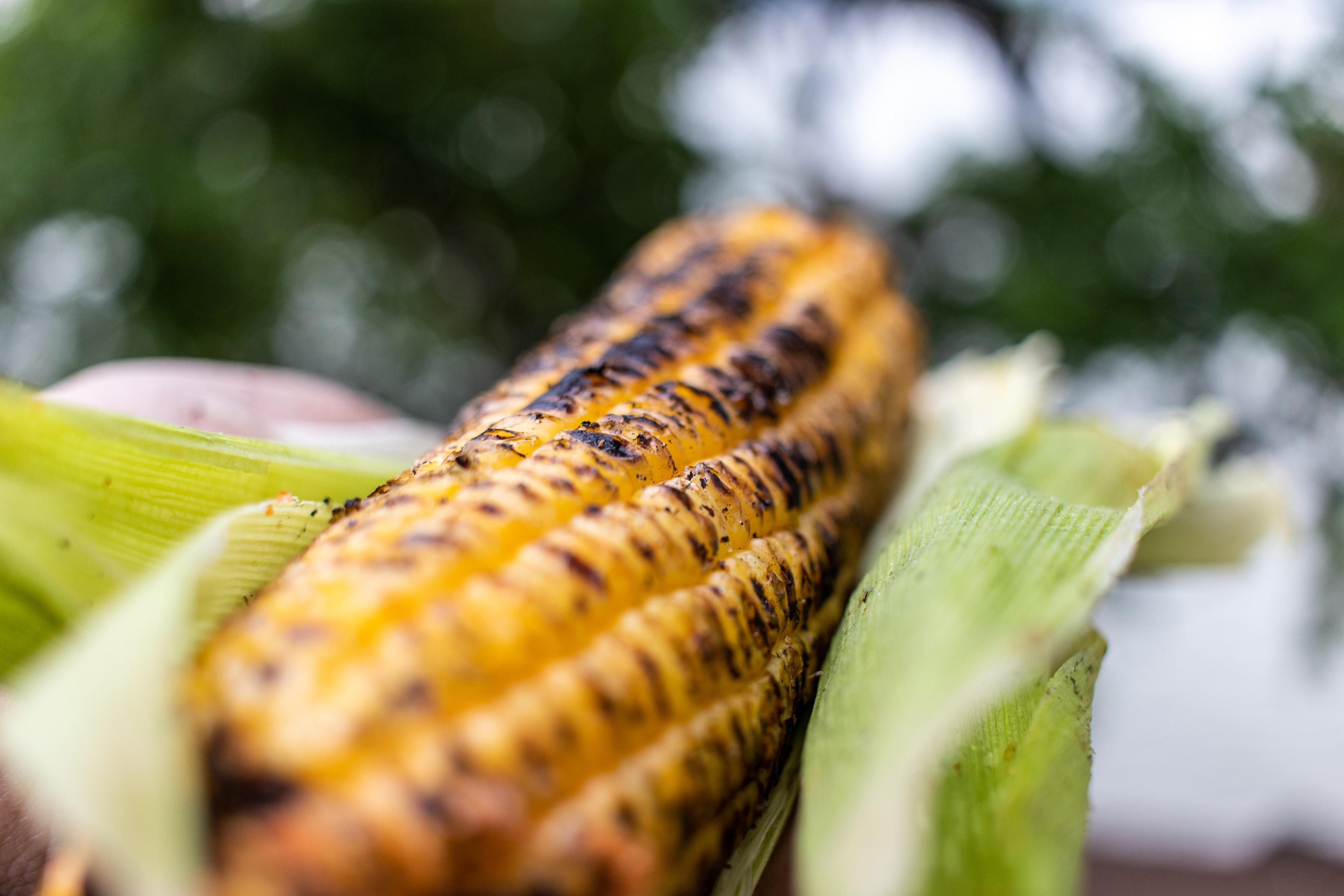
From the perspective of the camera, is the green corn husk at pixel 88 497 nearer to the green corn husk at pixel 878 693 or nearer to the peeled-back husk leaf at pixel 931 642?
the green corn husk at pixel 878 693

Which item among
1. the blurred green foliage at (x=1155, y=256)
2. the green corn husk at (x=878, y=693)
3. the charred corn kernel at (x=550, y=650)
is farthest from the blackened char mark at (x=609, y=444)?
the blurred green foliage at (x=1155, y=256)

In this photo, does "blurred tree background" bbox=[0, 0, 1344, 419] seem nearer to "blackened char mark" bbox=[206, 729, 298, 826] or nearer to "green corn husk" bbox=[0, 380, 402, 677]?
"green corn husk" bbox=[0, 380, 402, 677]

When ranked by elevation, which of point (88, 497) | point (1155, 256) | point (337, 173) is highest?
point (1155, 256)

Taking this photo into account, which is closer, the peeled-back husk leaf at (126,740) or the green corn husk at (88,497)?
the peeled-back husk leaf at (126,740)

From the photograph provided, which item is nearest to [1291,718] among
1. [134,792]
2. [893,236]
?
[893,236]

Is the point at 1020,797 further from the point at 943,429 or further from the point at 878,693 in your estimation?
the point at 943,429

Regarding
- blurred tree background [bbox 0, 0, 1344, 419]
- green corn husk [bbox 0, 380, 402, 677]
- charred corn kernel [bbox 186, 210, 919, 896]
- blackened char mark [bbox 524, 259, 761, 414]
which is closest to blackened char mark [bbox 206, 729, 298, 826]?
charred corn kernel [bbox 186, 210, 919, 896]

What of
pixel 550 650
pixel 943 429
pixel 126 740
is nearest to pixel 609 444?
pixel 550 650

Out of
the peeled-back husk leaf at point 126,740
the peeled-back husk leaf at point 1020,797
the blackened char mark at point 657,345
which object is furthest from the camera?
the blackened char mark at point 657,345

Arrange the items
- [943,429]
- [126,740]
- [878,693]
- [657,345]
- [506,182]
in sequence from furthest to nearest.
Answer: [506,182], [943,429], [657,345], [878,693], [126,740]
